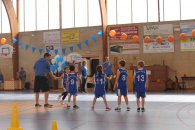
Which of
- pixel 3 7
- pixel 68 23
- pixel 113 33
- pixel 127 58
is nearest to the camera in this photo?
pixel 113 33

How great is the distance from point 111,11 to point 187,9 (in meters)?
5.68

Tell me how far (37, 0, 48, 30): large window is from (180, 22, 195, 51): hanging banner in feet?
36.6

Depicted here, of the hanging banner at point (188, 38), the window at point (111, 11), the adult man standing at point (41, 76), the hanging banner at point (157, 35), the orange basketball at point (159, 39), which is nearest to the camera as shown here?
the adult man standing at point (41, 76)

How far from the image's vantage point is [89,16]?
27000 mm

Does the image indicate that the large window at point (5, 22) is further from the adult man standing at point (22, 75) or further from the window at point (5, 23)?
the adult man standing at point (22, 75)

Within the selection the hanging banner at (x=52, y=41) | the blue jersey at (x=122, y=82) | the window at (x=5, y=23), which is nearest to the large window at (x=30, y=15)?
the hanging banner at (x=52, y=41)

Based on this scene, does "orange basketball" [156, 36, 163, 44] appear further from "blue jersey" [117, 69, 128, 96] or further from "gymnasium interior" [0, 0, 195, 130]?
"blue jersey" [117, 69, 128, 96]

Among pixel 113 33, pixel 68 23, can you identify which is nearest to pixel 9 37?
pixel 68 23

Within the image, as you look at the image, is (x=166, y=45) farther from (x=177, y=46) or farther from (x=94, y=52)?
(x=94, y=52)

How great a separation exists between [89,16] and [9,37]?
754 centimetres

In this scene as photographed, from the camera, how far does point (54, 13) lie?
92.1 feet

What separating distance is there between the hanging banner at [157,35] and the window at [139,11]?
878mm

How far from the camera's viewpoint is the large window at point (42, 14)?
2836 cm

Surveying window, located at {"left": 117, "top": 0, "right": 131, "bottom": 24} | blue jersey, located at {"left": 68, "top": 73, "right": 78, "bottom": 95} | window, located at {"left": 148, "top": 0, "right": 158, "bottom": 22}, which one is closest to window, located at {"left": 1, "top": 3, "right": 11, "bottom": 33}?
window, located at {"left": 117, "top": 0, "right": 131, "bottom": 24}
